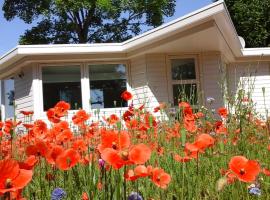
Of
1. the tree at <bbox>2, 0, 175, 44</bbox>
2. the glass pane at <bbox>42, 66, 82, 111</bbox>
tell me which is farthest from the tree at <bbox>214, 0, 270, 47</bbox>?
the glass pane at <bbox>42, 66, 82, 111</bbox>

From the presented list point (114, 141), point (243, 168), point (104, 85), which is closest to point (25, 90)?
point (104, 85)

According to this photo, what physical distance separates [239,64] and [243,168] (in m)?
15.7

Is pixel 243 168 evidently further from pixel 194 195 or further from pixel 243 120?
pixel 243 120

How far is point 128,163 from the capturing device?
1.26 m

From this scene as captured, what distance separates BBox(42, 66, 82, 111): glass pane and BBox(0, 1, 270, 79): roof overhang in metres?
0.33

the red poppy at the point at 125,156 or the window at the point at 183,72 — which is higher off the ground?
the window at the point at 183,72

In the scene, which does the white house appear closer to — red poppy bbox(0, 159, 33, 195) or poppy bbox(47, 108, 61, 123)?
poppy bbox(47, 108, 61, 123)

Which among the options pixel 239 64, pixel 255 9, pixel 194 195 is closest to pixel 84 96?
pixel 239 64

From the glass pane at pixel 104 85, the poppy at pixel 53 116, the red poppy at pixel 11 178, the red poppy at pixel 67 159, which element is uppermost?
the glass pane at pixel 104 85

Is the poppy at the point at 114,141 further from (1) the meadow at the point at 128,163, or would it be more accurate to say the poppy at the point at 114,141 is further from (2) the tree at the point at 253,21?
(2) the tree at the point at 253,21

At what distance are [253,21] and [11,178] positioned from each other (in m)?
28.5

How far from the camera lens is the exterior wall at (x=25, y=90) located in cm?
1380

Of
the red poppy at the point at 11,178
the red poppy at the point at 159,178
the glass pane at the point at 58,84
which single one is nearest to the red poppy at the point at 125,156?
the red poppy at the point at 11,178

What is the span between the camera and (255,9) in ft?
93.0
